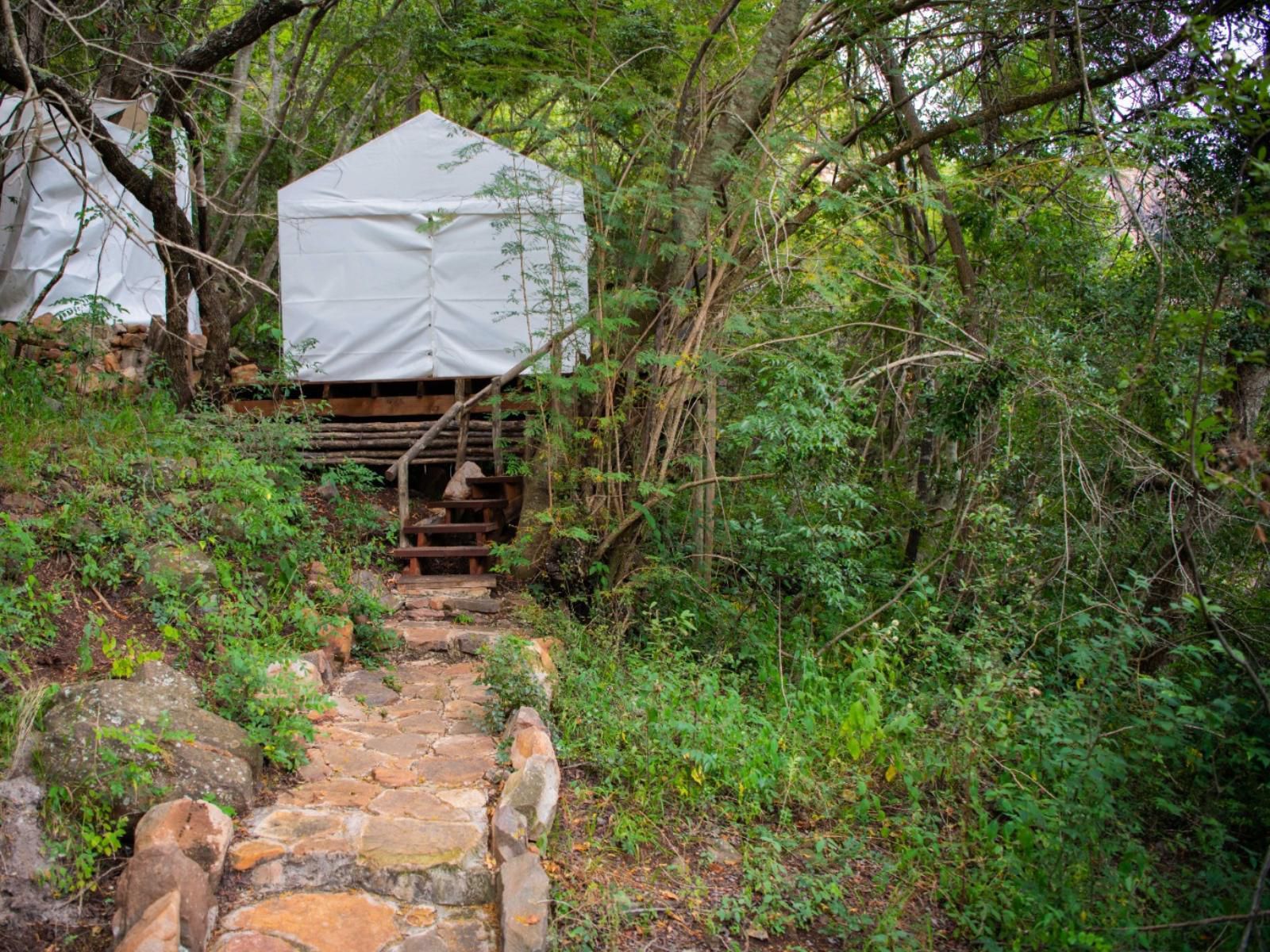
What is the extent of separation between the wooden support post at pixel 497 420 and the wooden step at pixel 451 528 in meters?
0.57

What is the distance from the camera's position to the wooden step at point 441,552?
319 inches

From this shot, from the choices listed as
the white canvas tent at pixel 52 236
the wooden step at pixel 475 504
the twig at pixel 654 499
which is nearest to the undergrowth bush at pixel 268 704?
the twig at pixel 654 499

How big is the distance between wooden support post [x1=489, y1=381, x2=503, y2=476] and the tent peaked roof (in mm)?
2069

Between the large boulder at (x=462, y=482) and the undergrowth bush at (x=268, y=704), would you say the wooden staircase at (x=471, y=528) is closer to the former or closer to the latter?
the large boulder at (x=462, y=482)

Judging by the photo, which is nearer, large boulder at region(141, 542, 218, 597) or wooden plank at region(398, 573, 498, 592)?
large boulder at region(141, 542, 218, 597)

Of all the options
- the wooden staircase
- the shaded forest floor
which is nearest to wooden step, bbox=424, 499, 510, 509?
the wooden staircase

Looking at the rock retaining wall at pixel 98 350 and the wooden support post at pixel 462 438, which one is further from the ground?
the rock retaining wall at pixel 98 350

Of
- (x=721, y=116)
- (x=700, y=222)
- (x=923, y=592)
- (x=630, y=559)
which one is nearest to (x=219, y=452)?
(x=630, y=559)

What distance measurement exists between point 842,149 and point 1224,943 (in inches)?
200

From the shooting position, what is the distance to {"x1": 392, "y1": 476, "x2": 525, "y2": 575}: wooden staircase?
26.7ft

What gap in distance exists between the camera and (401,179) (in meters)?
9.36

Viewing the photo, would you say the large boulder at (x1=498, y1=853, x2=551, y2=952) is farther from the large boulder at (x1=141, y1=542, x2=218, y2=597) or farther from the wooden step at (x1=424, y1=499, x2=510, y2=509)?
the wooden step at (x1=424, y1=499, x2=510, y2=509)

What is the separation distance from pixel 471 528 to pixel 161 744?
468cm

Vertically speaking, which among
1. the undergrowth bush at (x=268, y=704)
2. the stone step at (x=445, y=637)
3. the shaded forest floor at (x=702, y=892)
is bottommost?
the shaded forest floor at (x=702, y=892)
